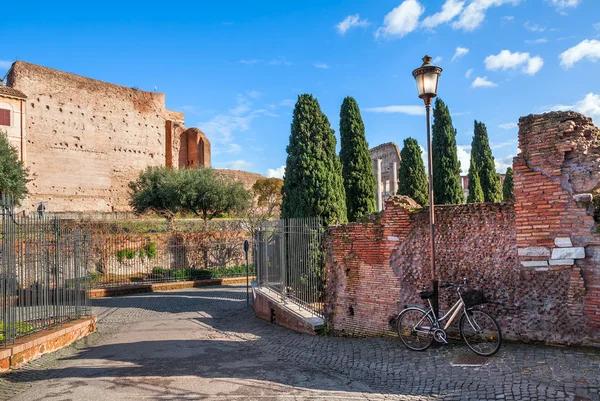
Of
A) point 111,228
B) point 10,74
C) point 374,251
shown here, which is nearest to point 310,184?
point 374,251

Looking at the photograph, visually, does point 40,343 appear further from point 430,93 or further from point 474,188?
point 474,188

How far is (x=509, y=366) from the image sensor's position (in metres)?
5.12

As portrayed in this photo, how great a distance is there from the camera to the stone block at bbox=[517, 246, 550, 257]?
5.64 meters

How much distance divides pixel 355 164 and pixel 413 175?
4441 mm

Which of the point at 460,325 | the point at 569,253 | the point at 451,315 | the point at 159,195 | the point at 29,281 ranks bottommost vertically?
the point at 460,325

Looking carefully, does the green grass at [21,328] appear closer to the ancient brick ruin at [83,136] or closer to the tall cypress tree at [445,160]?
the tall cypress tree at [445,160]

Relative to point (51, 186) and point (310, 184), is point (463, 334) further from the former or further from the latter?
point (51, 186)

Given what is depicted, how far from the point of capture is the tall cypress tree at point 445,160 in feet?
67.2

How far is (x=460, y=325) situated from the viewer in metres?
5.99

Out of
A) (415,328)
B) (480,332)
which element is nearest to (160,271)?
(415,328)

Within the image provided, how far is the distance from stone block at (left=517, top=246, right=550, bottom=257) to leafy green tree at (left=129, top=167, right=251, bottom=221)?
77.0 ft

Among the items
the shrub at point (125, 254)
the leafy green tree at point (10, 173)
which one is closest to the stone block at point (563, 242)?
the shrub at point (125, 254)

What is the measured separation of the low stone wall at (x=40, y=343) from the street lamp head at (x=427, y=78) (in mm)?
7272

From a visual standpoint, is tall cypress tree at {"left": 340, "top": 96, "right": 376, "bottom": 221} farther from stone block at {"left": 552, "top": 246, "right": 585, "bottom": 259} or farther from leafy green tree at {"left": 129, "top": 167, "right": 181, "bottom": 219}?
leafy green tree at {"left": 129, "top": 167, "right": 181, "bottom": 219}
